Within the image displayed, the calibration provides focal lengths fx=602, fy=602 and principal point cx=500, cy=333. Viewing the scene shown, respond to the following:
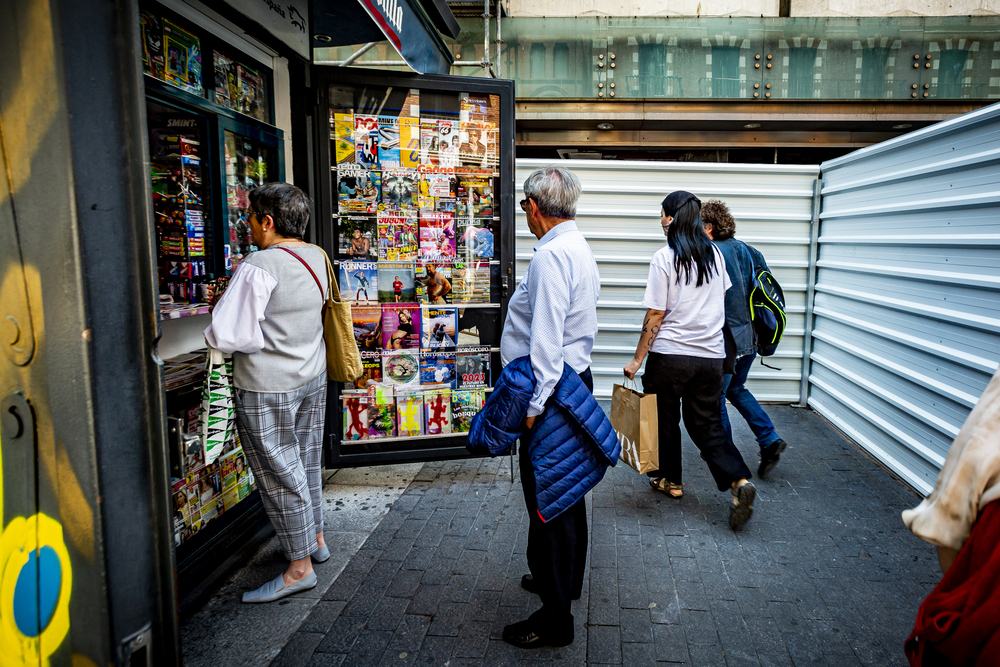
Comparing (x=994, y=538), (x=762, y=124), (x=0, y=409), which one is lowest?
(x=994, y=538)

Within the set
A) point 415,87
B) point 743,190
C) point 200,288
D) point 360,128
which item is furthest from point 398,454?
point 743,190

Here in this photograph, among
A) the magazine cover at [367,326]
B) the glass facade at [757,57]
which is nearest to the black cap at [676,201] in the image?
the magazine cover at [367,326]

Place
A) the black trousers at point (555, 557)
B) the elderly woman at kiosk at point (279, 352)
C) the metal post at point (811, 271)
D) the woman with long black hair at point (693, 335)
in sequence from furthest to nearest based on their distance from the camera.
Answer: the metal post at point (811, 271), the woman with long black hair at point (693, 335), the elderly woman at kiosk at point (279, 352), the black trousers at point (555, 557)

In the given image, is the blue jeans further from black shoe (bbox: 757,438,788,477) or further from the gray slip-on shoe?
the gray slip-on shoe

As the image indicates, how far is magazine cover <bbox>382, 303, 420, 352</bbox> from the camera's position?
4.24 m

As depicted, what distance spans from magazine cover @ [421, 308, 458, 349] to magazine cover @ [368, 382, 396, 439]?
43 centimetres

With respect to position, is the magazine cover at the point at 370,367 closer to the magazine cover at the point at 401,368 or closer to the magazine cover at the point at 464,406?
the magazine cover at the point at 401,368

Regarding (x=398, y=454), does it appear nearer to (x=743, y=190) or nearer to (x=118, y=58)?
(x=118, y=58)

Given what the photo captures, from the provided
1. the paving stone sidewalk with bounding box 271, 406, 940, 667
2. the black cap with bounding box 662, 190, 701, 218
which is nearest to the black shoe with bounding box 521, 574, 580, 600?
the paving stone sidewalk with bounding box 271, 406, 940, 667

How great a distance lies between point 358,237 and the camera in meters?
4.11

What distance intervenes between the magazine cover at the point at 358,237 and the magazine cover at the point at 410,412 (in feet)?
3.36

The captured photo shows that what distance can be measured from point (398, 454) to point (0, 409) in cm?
316

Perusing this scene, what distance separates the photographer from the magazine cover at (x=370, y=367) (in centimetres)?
423

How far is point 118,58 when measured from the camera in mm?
1123
